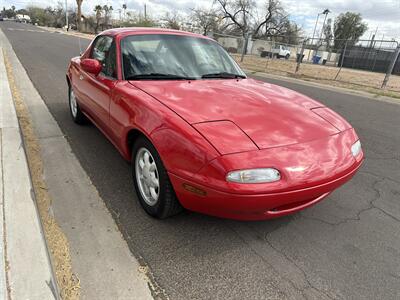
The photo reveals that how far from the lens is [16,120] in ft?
15.0

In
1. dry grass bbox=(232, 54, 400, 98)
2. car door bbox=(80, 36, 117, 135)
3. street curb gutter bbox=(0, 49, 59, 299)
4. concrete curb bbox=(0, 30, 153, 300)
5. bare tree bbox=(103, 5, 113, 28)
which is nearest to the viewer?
street curb gutter bbox=(0, 49, 59, 299)

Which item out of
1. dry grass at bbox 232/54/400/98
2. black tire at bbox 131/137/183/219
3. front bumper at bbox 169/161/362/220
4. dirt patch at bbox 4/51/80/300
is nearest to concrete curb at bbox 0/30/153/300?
dirt patch at bbox 4/51/80/300

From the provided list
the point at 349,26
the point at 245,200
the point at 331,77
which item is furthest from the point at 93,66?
the point at 349,26

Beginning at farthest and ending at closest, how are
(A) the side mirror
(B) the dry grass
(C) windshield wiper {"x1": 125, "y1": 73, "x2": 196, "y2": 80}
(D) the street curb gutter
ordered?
(B) the dry grass, (A) the side mirror, (C) windshield wiper {"x1": 125, "y1": 73, "x2": 196, "y2": 80}, (D) the street curb gutter

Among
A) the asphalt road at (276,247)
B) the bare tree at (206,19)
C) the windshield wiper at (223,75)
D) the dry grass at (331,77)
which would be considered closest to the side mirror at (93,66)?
the asphalt road at (276,247)

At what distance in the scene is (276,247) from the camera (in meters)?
2.43

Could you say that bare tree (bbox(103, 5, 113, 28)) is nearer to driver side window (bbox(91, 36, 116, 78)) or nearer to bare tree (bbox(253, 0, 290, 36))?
bare tree (bbox(253, 0, 290, 36))

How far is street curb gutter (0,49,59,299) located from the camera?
1902 millimetres

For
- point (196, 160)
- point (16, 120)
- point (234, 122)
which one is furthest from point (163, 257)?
point (16, 120)

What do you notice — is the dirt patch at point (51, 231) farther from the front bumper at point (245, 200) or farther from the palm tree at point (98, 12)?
the palm tree at point (98, 12)

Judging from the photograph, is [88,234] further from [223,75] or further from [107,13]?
[107,13]

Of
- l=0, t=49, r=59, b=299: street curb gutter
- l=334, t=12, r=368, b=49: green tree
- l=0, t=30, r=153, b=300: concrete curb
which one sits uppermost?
l=334, t=12, r=368, b=49: green tree

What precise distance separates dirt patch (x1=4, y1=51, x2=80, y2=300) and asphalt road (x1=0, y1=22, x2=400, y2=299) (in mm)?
448

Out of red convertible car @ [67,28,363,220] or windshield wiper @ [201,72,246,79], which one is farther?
windshield wiper @ [201,72,246,79]
